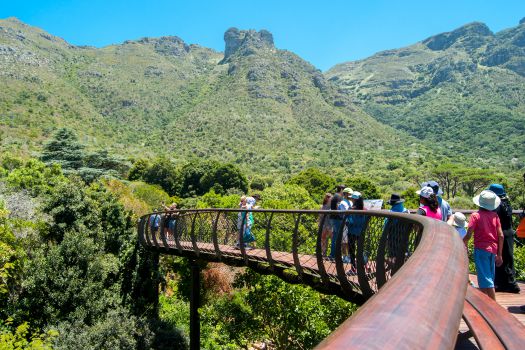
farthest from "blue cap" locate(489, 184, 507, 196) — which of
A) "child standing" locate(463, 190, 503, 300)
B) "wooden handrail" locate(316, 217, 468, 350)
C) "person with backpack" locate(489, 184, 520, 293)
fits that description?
"wooden handrail" locate(316, 217, 468, 350)

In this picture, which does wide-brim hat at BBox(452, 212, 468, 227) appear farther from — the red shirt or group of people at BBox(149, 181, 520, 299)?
the red shirt

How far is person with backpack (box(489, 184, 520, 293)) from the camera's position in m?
5.86

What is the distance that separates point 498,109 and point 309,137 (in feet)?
235

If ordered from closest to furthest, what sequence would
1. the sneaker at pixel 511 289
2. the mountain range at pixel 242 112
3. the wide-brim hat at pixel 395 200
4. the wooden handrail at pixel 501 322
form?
the wooden handrail at pixel 501 322 → the sneaker at pixel 511 289 → the wide-brim hat at pixel 395 200 → the mountain range at pixel 242 112

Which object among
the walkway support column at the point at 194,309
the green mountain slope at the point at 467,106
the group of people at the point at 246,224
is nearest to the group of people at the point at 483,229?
the group of people at the point at 246,224

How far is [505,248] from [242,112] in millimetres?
Result: 103179

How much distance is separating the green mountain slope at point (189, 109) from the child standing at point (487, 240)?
211 feet

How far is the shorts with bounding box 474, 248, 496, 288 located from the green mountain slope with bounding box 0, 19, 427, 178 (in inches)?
2531

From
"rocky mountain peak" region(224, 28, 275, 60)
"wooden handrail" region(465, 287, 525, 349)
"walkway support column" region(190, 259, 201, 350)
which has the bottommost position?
"walkway support column" region(190, 259, 201, 350)

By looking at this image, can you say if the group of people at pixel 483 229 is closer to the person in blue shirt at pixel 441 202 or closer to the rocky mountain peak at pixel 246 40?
the person in blue shirt at pixel 441 202

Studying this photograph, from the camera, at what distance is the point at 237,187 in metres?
64.1

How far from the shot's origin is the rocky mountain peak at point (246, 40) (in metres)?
153

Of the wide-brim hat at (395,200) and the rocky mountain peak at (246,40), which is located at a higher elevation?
the rocky mountain peak at (246,40)

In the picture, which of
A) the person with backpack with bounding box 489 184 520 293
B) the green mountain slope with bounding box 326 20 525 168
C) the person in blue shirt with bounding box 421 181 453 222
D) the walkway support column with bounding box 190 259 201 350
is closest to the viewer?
the person with backpack with bounding box 489 184 520 293
